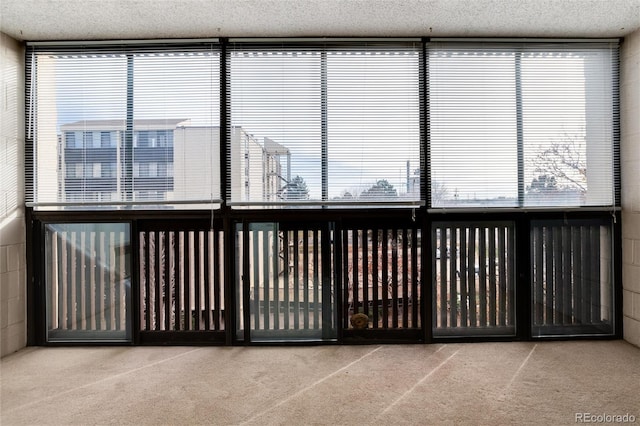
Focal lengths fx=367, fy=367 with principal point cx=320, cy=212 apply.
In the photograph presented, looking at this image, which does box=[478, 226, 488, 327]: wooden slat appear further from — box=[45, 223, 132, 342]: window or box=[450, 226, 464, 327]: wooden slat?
box=[45, 223, 132, 342]: window

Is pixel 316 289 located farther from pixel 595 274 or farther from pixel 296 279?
pixel 595 274

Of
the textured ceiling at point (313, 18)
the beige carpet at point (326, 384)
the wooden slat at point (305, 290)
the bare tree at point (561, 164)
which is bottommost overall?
the beige carpet at point (326, 384)

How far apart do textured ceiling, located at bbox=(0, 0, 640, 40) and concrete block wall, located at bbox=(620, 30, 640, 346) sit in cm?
25

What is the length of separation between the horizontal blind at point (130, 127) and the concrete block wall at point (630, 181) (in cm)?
325

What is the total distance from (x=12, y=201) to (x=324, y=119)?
2.51 meters

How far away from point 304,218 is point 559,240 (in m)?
2.09

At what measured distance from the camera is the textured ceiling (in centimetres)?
249

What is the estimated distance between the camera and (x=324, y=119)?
2953 mm

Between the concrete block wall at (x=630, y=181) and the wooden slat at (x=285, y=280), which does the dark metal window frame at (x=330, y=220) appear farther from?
the wooden slat at (x=285, y=280)

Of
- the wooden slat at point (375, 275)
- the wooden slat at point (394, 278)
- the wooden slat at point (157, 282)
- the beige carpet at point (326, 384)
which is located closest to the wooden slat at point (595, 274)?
the beige carpet at point (326, 384)

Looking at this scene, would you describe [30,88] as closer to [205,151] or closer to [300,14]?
[205,151]

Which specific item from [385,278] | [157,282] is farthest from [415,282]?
[157,282]

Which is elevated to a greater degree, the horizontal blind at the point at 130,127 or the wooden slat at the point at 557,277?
the horizontal blind at the point at 130,127

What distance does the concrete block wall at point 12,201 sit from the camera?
2.79 meters
